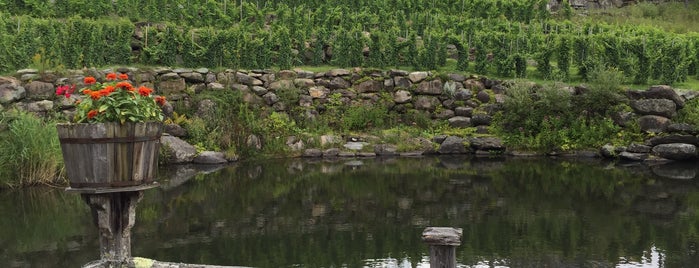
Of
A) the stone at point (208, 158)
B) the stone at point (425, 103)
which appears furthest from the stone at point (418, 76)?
the stone at point (208, 158)

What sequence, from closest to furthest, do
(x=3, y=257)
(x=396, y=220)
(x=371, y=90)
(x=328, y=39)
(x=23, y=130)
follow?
(x=3, y=257) < (x=396, y=220) < (x=23, y=130) < (x=371, y=90) < (x=328, y=39)

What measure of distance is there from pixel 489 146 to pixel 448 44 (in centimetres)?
564

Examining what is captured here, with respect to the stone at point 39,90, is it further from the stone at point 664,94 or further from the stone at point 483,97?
the stone at point 664,94

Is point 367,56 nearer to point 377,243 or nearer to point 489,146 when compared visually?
point 489,146

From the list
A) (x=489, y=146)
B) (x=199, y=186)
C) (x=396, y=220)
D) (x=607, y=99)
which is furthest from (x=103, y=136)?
(x=607, y=99)

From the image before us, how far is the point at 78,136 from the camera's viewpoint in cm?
690

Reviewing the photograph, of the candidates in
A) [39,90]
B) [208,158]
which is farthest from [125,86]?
[39,90]

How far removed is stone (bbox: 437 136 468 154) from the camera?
22.0 metres

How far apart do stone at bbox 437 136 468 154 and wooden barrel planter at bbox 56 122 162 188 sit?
15633 mm

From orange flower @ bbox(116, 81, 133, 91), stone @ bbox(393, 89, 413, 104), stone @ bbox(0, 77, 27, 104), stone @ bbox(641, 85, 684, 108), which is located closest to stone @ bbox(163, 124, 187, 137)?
stone @ bbox(0, 77, 27, 104)

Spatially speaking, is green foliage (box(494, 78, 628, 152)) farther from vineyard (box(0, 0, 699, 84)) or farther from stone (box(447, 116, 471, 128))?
vineyard (box(0, 0, 699, 84))

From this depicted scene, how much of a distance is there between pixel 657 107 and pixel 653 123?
0.53 metres

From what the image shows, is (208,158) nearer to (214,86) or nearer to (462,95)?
(214,86)

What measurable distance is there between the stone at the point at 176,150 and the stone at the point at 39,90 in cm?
330
